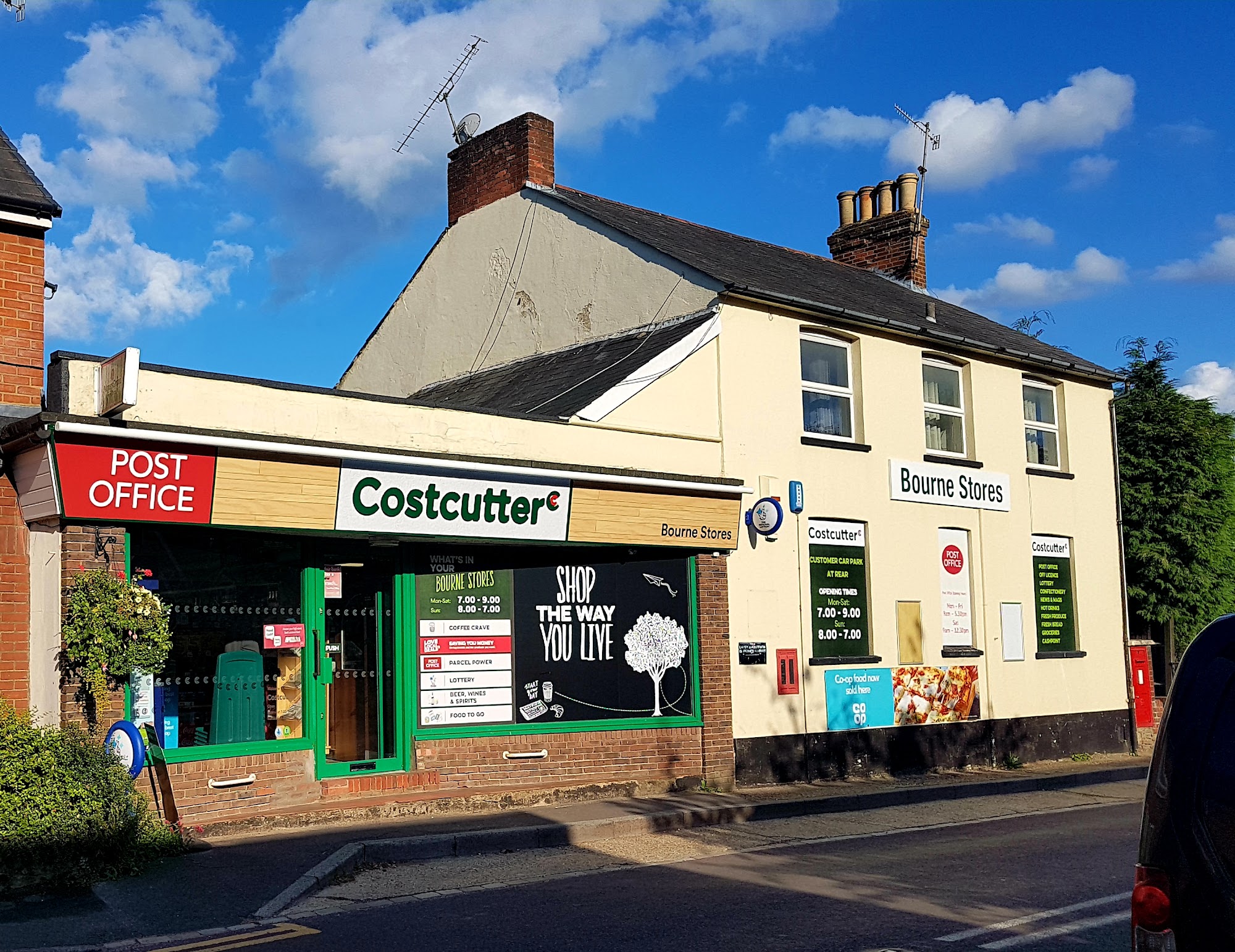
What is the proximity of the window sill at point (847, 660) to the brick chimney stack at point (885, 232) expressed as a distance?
30.3 ft

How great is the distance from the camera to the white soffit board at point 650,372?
13859 mm

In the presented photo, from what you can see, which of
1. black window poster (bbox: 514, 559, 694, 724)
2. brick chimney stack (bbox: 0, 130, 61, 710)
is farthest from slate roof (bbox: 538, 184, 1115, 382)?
brick chimney stack (bbox: 0, 130, 61, 710)

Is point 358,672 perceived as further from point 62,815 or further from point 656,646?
point 62,815

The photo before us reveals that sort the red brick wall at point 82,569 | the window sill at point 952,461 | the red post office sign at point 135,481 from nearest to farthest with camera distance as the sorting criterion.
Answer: the red post office sign at point 135,481, the red brick wall at point 82,569, the window sill at point 952,461

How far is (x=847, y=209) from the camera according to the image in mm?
24250

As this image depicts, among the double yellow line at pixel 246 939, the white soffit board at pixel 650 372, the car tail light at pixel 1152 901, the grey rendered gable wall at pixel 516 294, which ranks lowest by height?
the double yellow line at pixel 246 939

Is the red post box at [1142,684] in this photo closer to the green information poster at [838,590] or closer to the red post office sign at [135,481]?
the green information poster at [838,590]

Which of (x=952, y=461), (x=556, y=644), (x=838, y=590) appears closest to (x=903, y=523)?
(x=952, y=461)

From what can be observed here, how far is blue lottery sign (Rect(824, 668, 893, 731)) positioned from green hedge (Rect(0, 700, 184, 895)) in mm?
8991

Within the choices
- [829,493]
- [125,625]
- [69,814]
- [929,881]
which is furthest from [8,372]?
[829,493]

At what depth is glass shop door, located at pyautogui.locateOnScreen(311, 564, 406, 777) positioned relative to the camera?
1228 cm

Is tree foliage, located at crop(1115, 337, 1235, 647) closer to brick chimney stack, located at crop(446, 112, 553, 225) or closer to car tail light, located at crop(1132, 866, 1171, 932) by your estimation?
brick chimney stack, located at crop(446, 112, 553, 225)

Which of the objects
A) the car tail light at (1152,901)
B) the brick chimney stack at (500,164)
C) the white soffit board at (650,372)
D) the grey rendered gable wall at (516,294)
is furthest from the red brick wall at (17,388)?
the car tail light at (1152,901)

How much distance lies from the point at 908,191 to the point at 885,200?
0.63 m
